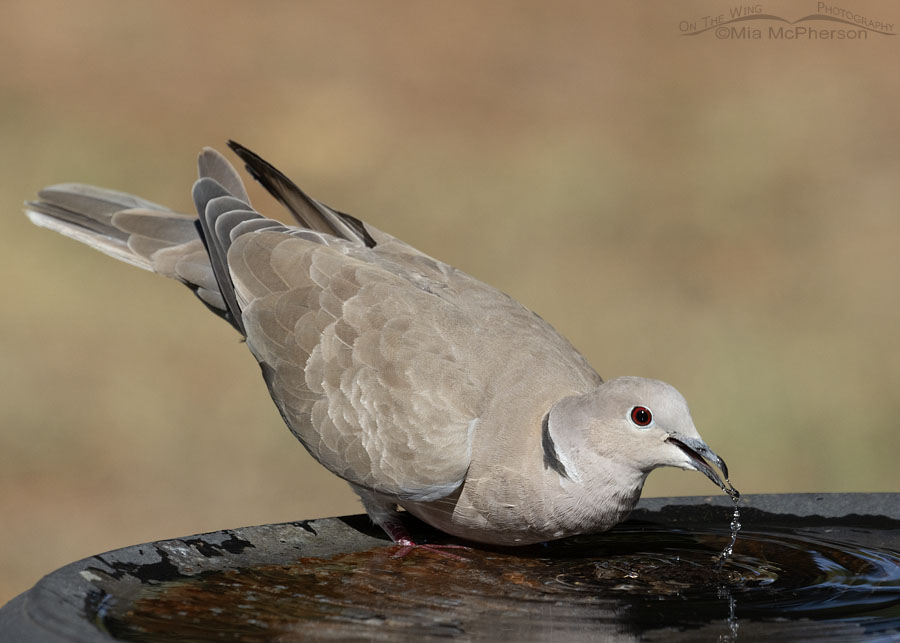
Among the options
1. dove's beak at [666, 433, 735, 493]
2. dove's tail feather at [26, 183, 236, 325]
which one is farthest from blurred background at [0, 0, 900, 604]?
dove's beak at [666, 433, 735, 493]

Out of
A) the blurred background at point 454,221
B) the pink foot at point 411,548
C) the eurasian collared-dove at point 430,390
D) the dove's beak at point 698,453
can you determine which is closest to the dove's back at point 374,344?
the eurasian collared-dove at point 430,390

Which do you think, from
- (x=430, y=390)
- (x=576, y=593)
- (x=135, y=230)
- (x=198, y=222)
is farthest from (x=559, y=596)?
(x=135, y=230)

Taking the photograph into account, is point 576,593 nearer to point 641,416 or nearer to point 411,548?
point 641,416

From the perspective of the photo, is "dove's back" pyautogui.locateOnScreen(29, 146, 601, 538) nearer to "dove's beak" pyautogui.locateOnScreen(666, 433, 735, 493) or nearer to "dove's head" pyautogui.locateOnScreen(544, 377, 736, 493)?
"dove's head" pyautogui.locateOnScreen(544, 377, 736, 493)

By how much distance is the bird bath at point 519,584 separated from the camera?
2.45m

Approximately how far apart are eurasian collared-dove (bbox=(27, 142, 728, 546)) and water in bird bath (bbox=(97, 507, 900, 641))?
20cm

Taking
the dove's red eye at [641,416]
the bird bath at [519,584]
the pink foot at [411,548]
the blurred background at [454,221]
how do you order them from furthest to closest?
the blurred background at [454,221]
the pink foot at [411,548]
the dove's red eye at [641,416]
the bird bath at [519,584]

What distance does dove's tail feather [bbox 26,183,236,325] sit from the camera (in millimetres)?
4344

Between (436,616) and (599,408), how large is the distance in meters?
0.91

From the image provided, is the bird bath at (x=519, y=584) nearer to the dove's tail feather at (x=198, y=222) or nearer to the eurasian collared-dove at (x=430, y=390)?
the eurasian collared-dove at (x=430, y=390)

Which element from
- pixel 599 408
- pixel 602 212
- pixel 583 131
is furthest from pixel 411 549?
pixel 583 131

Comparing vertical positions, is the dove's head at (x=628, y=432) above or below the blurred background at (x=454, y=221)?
below

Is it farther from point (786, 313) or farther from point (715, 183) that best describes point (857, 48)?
point (786, 313)

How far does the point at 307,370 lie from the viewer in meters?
3.83
